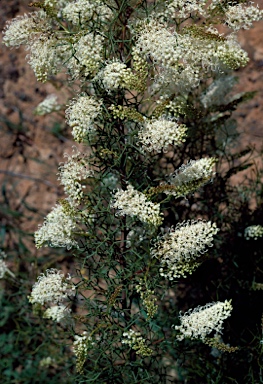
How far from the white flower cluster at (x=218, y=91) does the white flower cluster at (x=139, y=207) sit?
512 millimetres

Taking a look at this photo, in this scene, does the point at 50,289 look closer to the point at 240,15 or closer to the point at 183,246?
the point at 183,246

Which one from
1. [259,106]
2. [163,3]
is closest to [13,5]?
[259,106]

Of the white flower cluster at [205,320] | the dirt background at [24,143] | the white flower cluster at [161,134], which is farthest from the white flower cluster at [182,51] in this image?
the dirt background at [24,143]

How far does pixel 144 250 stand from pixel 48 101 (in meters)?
0.56

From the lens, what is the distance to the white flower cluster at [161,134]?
114cm

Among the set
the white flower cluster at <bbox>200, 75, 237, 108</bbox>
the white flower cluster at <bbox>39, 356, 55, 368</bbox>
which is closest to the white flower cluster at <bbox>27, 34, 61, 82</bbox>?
the white flower cluster at <bbox>200, 75, 237, 108</bbox>

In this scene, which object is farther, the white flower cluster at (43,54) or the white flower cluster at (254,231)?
the white flower cluster at (254,231)

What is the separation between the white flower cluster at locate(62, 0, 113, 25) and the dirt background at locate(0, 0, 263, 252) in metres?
1.12

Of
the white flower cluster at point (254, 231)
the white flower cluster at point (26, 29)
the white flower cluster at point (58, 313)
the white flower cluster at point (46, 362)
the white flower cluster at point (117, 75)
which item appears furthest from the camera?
the white flower cluster at point (46, 362)

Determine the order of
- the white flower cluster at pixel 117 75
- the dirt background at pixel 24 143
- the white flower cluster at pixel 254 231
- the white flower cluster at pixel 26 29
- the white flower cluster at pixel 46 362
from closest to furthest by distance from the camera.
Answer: the white flower cluster at pixel 117 75 → the white flower cluster at pixel 26 29 → the white flower cluster at pixel 254 231 → the white flower cluster at pixel 46 362 → the dirt background at pixel 24 143

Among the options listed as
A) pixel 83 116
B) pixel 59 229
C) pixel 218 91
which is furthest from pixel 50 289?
pixel 218 91

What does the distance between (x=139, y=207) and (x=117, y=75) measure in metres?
0.27

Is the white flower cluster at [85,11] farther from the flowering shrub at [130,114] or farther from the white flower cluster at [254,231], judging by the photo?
the white flower cluster at [254,231]

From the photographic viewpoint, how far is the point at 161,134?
115cm
